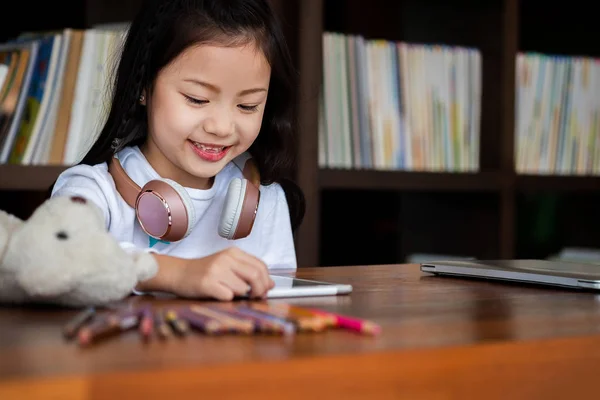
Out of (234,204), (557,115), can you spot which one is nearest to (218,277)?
(234,204)

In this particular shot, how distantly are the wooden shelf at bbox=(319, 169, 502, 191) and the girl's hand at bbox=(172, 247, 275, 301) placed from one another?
1233 mm

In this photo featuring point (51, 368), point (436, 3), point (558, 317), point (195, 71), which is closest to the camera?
point (51, 368)

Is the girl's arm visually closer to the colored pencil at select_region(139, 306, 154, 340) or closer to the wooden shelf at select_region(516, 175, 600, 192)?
the colored pencil at select_region(139, 306, 154, 340)

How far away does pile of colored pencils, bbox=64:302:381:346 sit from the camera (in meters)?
0.58

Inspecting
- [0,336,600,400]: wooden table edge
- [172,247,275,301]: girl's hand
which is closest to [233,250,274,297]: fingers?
[172,247,275,301]: girl's hand

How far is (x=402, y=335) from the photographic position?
0.62 meters

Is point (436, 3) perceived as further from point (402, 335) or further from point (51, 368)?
point (51, 368)

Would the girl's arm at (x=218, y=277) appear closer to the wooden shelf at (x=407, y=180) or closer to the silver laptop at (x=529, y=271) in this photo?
the silver laptop at (x=529, y=271)

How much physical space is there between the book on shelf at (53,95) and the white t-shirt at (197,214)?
1.92ft

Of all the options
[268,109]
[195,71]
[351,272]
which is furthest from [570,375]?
[268,109]

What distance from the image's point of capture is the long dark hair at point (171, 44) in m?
1.33

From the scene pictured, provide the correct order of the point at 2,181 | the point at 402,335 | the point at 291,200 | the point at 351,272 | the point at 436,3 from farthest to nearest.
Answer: the point at 436,3, the point at 2,181, the point at 291,200, the point at 351,272, the point at 402,335

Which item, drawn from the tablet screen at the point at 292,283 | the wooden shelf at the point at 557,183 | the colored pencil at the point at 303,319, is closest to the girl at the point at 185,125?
the tablet screen at the point at 292,283

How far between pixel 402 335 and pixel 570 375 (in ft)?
0.43
